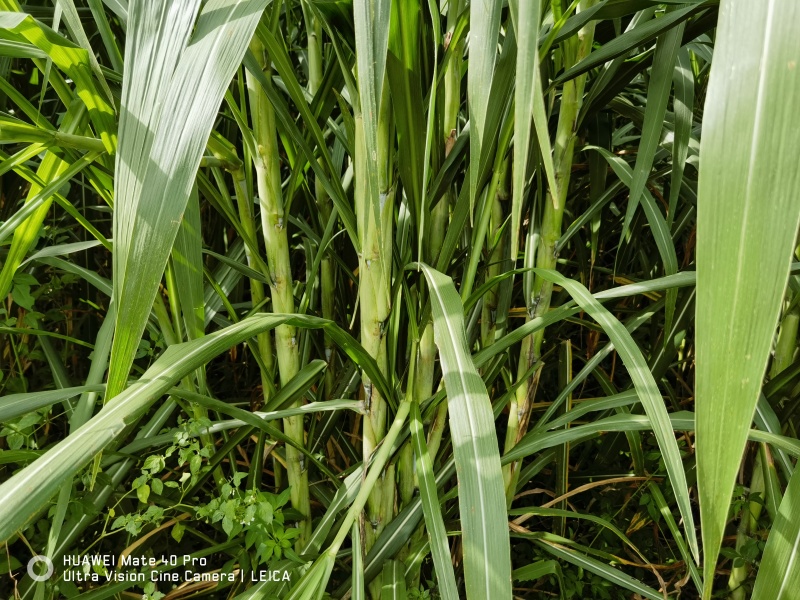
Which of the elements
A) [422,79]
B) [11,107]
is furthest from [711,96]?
[11,107]

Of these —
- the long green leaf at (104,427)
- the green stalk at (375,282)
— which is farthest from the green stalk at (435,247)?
the long green leaf at (104,427)

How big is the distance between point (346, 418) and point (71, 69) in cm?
64

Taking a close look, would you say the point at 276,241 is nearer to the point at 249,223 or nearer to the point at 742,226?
the point at 249,223

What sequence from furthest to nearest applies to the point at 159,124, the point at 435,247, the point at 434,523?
the point at 435,247
the point at 434,523
the point at 159,124

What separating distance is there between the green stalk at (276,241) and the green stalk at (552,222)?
0.23 m

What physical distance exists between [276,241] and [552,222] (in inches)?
10.5

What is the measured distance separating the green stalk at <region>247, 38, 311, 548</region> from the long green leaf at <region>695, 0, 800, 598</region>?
412mm

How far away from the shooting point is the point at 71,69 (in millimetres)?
446

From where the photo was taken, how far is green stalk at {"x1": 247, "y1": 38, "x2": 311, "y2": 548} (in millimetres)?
589

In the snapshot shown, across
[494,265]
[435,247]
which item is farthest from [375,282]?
[494,265]

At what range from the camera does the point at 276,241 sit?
624 millimetres

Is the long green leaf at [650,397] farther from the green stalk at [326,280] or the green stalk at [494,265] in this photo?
the green stalk at [326,280]

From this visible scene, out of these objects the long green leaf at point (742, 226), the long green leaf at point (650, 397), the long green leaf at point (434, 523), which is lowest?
the long green leaf at point (434, 523)

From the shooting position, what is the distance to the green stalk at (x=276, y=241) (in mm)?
589
